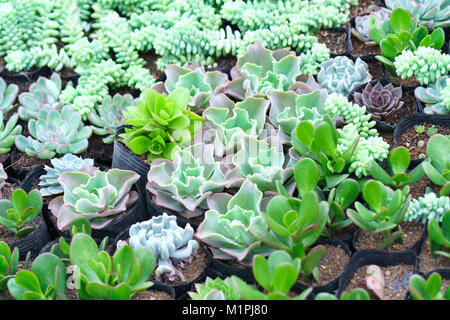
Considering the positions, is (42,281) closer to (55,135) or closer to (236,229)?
(236,229)

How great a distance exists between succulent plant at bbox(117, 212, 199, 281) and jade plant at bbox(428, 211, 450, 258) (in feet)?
1.96

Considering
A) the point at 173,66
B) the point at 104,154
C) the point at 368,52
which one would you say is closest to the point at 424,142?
the point at 368,52

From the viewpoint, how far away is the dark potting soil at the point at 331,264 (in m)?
1.34

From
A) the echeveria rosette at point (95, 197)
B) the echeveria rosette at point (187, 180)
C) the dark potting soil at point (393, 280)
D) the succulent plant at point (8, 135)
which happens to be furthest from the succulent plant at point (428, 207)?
the succulent plant at point (8, 135)

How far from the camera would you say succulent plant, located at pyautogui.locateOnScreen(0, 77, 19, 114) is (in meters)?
2.12

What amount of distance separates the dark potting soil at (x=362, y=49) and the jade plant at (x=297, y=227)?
0.92 metres

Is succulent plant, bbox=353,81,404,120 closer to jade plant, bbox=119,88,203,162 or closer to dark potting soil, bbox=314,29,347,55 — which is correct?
dark potting soil, bbox=314,29,347,55

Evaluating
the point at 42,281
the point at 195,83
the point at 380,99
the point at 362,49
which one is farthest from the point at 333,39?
the point at 42,281

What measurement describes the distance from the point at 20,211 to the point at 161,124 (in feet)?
1.61

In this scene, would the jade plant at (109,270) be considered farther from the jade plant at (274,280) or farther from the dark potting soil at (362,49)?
the dark potting soil at (362,49)

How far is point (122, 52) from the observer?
2.19m

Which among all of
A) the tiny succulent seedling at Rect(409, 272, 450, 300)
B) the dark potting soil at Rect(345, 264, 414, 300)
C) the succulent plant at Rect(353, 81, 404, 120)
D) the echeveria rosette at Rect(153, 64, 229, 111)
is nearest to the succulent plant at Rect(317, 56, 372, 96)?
the succulent plant at Rect(353, 81, 404, 120)

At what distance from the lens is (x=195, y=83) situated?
1.85m

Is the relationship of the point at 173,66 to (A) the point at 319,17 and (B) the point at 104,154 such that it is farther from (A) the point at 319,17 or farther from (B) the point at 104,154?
(A) the point at 319,17
